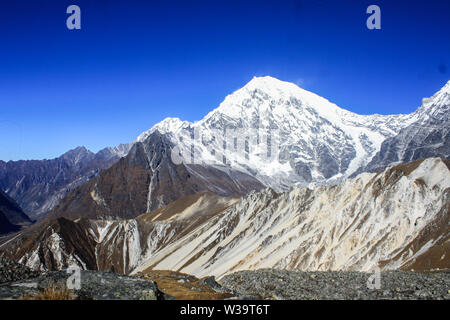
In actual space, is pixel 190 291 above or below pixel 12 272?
below

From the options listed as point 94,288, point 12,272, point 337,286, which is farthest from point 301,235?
point 12,272

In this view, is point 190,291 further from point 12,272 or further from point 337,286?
point 12,272

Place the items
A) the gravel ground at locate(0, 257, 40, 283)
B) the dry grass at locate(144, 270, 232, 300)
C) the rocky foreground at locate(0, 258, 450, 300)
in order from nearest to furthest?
the rocky foreground at locate(0, 258, 450, 300), the gravel ground at locate(0, 257, 40, 283), the dry grass at locate(144, 270, 232, 300)

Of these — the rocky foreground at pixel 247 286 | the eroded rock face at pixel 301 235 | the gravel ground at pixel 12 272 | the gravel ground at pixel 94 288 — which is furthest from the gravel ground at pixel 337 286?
the eroded rock face at pixel 301 235

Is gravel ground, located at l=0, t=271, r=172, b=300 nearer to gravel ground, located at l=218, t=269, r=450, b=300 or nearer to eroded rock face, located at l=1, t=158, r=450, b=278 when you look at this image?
gravel ground, located at l=218, t=269, r=450, b=300

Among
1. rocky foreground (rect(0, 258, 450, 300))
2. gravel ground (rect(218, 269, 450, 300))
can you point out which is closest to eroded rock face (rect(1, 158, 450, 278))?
gravel ground (rect(218, 269, 450, 300))

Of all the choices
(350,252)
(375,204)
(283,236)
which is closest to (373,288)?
(350,252)

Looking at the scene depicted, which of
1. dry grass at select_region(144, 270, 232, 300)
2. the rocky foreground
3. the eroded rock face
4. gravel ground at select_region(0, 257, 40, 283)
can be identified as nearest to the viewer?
the rocky foreground
